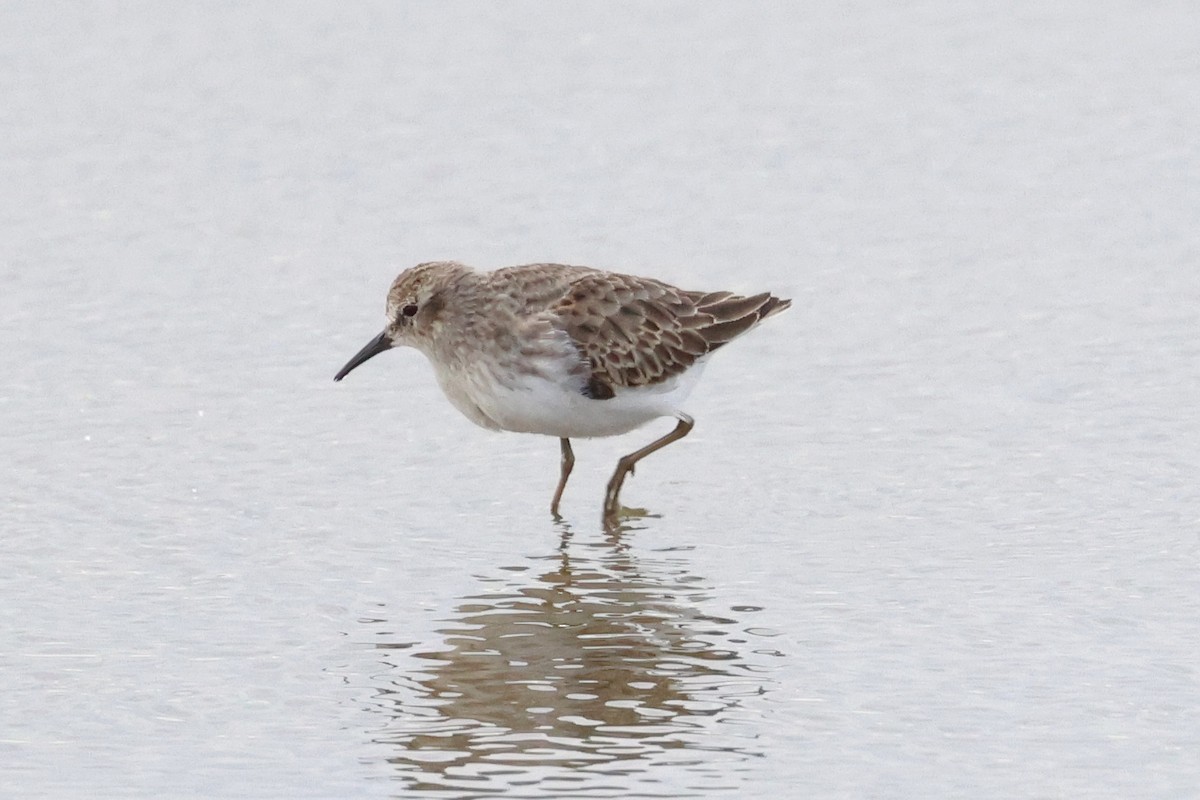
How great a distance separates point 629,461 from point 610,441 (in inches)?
51.2

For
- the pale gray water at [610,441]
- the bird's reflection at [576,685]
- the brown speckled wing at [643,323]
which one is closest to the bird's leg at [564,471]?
the pale gray water at [610,441]

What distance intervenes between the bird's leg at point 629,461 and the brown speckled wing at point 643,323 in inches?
11.0

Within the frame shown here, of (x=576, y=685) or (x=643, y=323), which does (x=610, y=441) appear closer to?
(x=643, y=323)

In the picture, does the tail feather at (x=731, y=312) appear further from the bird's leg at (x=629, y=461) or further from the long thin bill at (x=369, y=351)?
the long thin bill at (x=369, y=351)

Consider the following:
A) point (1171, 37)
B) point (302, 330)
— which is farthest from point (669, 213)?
point (1171, 37)

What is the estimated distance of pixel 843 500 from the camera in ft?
31.2

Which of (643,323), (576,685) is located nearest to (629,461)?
(643,323)

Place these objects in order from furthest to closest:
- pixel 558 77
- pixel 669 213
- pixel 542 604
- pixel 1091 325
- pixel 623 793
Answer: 1. pixel 558 77
2. pixel 669 213
3. pixel 1091 325
4. pixel 542 604
5. pixel 623 793

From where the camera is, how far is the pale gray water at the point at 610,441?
22.7 feet

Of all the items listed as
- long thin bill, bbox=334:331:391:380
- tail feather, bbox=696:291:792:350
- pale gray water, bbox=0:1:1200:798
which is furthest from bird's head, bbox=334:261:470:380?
tail feather, bbox=696:291:792:350

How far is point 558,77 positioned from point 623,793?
10664 mm

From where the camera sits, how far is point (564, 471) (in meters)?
9.90

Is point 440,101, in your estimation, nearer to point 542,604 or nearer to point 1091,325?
point 1091,325

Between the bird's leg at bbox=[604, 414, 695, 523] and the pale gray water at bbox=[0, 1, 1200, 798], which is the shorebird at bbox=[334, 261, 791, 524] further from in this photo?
the pale gray water at bbox=[0, 1, 1200, 798]
